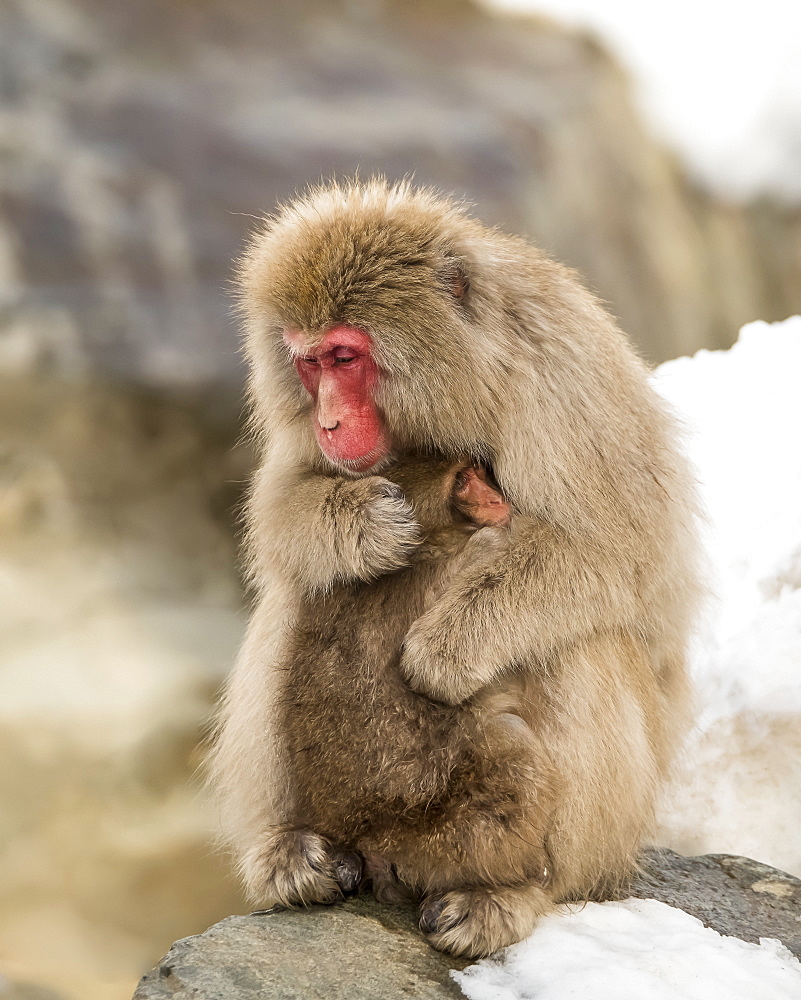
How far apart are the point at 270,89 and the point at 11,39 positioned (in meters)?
1.73

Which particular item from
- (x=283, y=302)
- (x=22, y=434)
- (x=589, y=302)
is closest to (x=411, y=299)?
(x=283, y=302)

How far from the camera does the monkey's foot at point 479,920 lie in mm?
2307

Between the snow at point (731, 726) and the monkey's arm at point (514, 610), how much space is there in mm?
622

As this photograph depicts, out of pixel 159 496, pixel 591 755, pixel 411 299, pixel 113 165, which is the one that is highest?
pixel 113 165

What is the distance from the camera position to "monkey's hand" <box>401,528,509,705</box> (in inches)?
95.3

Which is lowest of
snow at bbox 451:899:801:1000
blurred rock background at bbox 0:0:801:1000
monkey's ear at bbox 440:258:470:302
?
snow at bbox 451:899:801:1000

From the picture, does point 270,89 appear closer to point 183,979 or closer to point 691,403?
point 691,403

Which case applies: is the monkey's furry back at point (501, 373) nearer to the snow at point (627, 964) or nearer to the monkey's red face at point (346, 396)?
the monkey's red face at point (346, 396)

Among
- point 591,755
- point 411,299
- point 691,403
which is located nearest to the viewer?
point 591,755

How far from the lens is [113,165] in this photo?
6875 mm

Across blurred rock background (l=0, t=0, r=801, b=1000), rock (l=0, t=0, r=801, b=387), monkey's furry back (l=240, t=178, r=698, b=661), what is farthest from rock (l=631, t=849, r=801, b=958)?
rock (l=0, t=0, r=801, b=387)

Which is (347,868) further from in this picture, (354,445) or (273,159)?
(273,159)

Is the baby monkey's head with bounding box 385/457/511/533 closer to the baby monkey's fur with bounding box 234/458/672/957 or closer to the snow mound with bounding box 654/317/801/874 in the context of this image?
the baby monkey's fur with bounding box 234/458/672/957

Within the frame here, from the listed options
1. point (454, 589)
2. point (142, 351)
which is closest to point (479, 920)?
point (454, 589)
